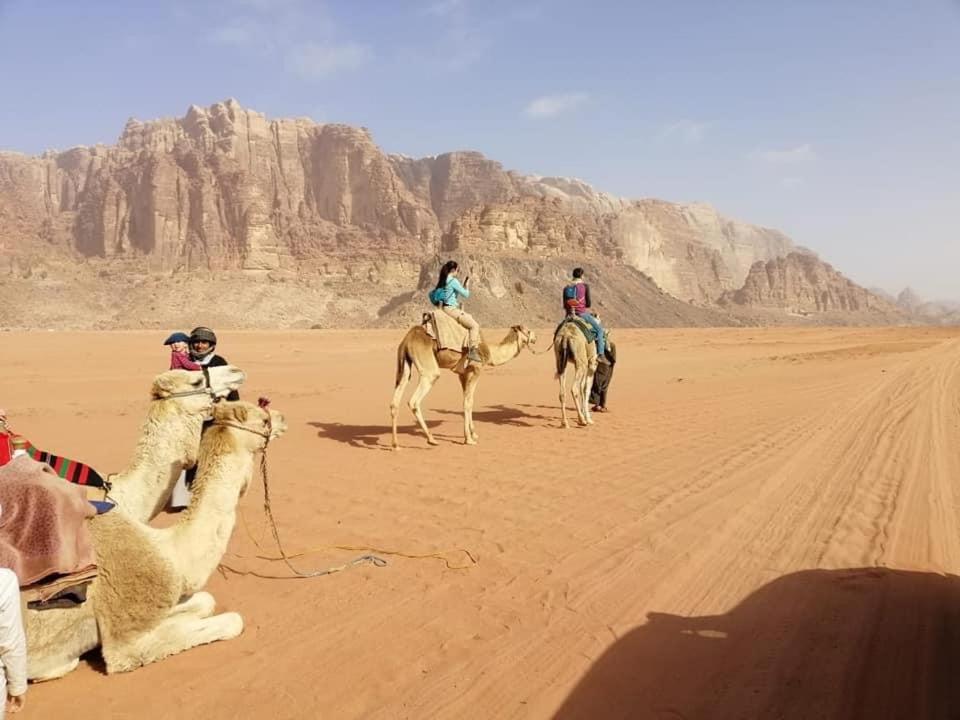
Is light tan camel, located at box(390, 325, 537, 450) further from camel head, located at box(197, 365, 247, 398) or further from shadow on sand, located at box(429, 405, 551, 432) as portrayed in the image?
camel head, located at box(197, 365, 247, 398)

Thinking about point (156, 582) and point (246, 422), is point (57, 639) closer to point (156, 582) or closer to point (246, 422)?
point (156, 582)

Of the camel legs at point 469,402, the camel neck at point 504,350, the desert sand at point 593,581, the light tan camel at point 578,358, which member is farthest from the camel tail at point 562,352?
the camel legs at point 469,402

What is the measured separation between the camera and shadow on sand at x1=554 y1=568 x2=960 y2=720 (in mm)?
3420

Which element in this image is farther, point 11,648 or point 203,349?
point 203,349

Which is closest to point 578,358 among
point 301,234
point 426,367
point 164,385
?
point 426,367

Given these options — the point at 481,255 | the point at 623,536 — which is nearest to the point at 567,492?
the point at 623,536

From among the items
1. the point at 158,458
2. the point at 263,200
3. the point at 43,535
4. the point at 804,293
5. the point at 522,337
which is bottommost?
the point at 43,535

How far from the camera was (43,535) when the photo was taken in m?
3.40

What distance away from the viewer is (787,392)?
16.9m

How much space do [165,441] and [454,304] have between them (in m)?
6.95

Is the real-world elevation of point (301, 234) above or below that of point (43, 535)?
above

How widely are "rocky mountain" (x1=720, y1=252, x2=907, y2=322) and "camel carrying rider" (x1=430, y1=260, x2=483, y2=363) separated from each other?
152108mm

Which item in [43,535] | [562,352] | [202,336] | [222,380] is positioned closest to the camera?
[43,535]

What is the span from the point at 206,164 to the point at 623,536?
135800 mm
